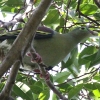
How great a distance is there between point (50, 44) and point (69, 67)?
26 cm

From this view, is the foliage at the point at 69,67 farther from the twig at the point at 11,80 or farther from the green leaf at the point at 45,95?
the twig at the point at 11,80

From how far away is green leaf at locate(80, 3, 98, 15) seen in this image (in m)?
2.60

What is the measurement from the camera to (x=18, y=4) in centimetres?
287

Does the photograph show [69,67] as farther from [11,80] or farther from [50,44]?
[11,80]

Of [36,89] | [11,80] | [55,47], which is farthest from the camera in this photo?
[55,47]

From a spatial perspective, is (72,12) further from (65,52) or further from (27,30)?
(27,30)

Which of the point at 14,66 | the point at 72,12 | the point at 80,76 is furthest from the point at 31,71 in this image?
the point at 14,66

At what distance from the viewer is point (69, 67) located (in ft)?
9.00

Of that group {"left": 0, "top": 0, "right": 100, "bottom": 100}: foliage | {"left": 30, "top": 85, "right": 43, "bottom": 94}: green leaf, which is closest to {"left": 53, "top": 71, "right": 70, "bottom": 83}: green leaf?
{"left": 0, "top": 0, "right": 100, "bottom": 100}: foliage

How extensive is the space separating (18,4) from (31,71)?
0.64m

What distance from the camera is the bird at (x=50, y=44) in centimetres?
266

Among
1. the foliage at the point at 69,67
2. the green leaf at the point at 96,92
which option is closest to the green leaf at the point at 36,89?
the foliage at the point at 69,67

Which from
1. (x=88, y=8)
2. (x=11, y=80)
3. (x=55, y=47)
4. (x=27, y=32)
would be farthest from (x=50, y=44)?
(x=27, y=32)

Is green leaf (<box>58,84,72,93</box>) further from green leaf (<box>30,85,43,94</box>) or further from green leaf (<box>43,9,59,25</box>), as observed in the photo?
Answer: green leaf (<box>43,9,59,25</box>)
